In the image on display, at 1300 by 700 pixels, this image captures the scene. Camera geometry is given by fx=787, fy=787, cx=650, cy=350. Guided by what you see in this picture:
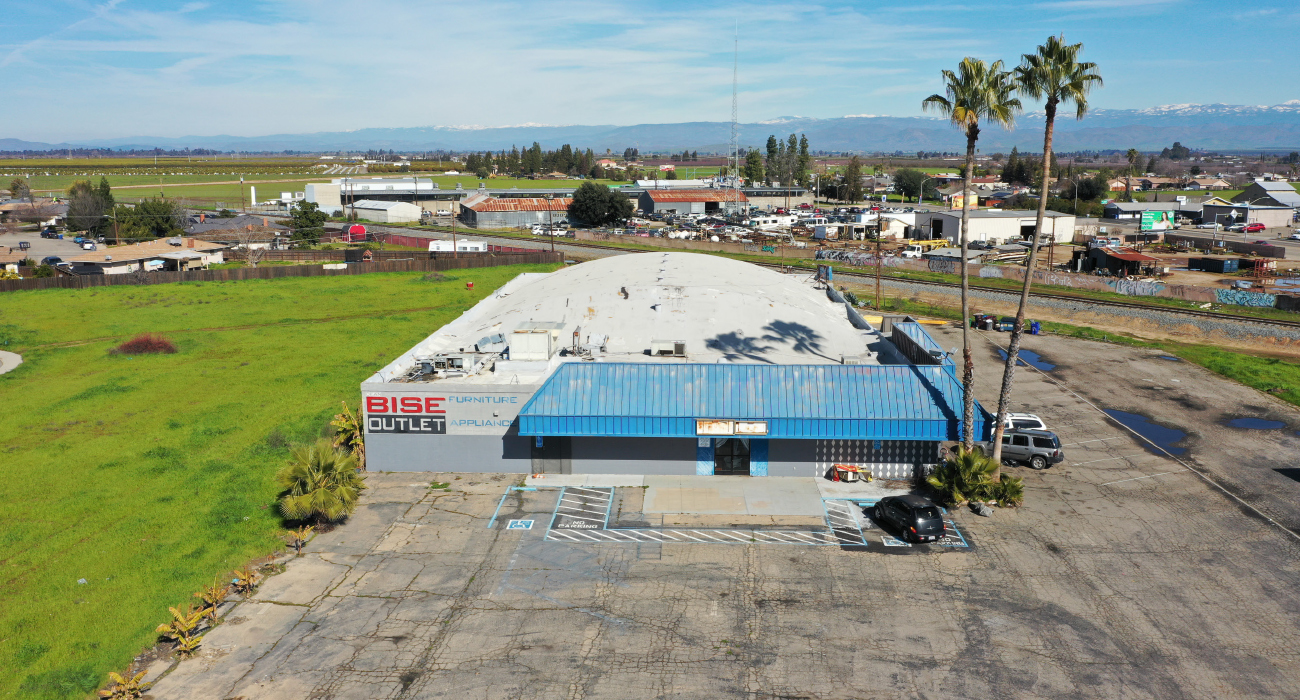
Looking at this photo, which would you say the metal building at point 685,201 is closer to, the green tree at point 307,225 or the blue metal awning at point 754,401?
the green tree at point 307,225

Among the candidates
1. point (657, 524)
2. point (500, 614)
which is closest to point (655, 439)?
point (657, 524)

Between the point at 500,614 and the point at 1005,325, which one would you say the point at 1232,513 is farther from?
the point at 1005,325

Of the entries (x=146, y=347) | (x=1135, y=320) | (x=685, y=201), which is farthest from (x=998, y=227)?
(x=146, y=347)

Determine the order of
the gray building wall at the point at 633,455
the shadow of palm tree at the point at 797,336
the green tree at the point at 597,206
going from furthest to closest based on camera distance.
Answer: the green tree at the point at 597,206 < the shadow of palm tree at the point at 797,336 < the gray building wall at the point at 633,455

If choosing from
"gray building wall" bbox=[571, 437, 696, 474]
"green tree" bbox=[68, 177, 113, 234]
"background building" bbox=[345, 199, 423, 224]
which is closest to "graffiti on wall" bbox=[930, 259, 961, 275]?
"gray building wall" bbox=[571, 437, 696, 474]

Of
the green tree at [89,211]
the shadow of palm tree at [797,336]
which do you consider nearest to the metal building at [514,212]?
the green tree at [89,211]

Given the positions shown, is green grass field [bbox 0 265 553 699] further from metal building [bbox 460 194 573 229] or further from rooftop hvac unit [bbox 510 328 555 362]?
metal building [bbox 460 194 573 229]
